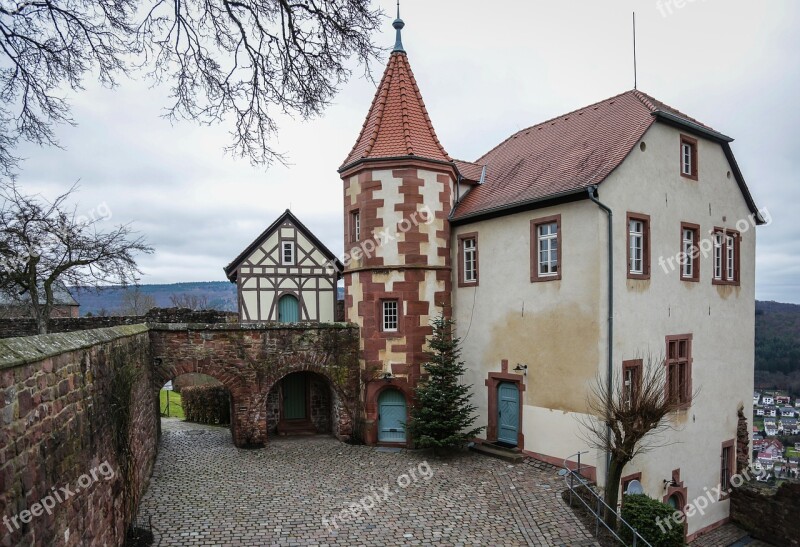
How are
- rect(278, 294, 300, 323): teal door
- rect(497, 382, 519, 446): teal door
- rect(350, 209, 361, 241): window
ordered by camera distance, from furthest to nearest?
1. rect(278, 294, 300, 323): teal door
2. rect(350, 209, 361, 241): window
3. rect(497, 382, 519, 446): teal door

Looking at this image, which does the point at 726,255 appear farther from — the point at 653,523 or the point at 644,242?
the point at 653,523

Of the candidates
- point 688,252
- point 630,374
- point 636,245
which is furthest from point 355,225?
point 688,252

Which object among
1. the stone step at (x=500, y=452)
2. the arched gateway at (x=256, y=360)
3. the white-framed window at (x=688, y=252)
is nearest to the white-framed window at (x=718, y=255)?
the white-framed window at (x=688, y=252)

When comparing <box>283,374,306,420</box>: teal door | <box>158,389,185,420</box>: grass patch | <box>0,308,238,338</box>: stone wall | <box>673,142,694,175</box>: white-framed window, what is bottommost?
<box>158,389,185,420</box>: grass patch

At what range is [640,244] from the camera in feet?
42.8

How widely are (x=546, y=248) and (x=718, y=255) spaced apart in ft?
18.8

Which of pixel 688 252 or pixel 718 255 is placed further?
pixel 718 255

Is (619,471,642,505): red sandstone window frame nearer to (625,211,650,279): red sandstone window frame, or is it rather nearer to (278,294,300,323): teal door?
(625,211,650,279): red sandstone window frame

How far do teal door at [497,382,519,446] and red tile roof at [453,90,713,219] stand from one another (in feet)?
15.3

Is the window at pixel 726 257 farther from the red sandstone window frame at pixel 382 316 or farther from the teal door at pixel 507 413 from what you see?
the red sandstone window frame at pixel 382 316

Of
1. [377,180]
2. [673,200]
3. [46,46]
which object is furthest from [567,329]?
[46,46]

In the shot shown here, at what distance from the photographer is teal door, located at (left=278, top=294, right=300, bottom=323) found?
2173 centimetres

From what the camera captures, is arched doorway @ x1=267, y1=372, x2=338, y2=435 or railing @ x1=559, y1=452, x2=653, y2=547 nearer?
railing @ x1=559, y1=452, x2=653, y2=547

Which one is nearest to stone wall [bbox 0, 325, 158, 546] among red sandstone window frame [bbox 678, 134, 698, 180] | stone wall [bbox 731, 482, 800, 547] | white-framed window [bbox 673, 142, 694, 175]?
red sandstone window frame [bbox 678, 134, 698, 180]
